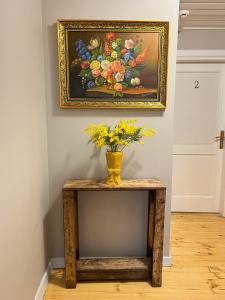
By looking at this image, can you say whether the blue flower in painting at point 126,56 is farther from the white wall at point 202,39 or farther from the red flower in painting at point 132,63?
the white wall at point 202,39

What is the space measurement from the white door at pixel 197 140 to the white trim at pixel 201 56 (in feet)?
0.26

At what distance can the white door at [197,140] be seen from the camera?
10.4 feet

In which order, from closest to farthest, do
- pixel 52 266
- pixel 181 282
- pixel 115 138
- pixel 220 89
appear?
pixel 115 138
pixel 181 282
pixel 52 266
pixel 220 89

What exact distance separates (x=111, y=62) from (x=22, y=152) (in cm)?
99

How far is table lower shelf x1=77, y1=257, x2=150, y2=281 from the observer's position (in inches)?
78.2

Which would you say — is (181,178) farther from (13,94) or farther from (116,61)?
(13,94)

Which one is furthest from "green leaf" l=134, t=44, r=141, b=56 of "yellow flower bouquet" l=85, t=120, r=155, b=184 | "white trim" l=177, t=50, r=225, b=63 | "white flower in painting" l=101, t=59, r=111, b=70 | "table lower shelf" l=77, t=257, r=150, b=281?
"table lower shelf" l=77, t=257, r=150, b=281

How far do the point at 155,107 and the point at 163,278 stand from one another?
1.44 metres

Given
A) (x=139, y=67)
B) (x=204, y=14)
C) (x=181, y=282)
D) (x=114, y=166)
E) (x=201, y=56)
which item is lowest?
(x=181, y=282)

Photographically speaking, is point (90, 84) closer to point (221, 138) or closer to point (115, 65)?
point (115, 65)

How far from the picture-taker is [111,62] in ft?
6.37

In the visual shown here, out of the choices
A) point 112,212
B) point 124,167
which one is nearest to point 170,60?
point 124,167

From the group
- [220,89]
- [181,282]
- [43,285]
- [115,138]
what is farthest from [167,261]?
[220,89]

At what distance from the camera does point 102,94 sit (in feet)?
6.50
